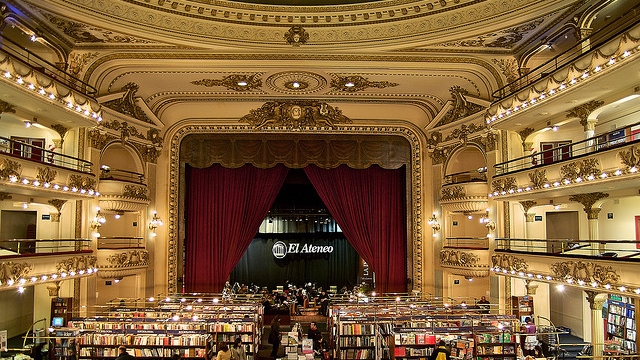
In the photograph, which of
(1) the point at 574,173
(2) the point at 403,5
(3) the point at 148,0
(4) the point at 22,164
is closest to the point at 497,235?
(1) the point at 574,173

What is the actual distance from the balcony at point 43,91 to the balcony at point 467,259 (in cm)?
1046

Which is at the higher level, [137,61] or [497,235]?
[137,61]

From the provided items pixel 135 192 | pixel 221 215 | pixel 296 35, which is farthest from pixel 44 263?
pixel 221 215

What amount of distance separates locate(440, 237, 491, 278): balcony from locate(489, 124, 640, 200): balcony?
5.89ft

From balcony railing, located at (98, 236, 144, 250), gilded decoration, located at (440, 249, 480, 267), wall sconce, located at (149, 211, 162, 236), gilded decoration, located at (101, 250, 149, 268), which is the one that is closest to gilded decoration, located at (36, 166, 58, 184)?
Answer: gilded decoration, located at (101, 250, 149, 268)

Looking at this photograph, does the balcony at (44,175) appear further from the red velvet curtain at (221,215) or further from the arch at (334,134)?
the red velvet curtain at (221,215)

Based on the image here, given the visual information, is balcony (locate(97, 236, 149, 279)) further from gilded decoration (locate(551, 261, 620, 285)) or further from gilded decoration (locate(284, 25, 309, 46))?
gilded decoration (locate(551, 261, 620, 285))

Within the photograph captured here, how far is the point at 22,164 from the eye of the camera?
955 centimetres

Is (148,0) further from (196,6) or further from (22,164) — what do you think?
(22,164)

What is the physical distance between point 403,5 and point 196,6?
15.6 ft

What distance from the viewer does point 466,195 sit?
14.0 m

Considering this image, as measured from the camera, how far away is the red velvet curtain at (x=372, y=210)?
17891mm

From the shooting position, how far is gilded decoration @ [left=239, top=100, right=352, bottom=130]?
659 inches

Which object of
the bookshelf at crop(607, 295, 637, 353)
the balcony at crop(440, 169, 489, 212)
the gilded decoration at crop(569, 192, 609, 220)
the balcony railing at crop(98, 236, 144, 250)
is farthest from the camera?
the balcony railing at crop(98, 236, 144, 250)
